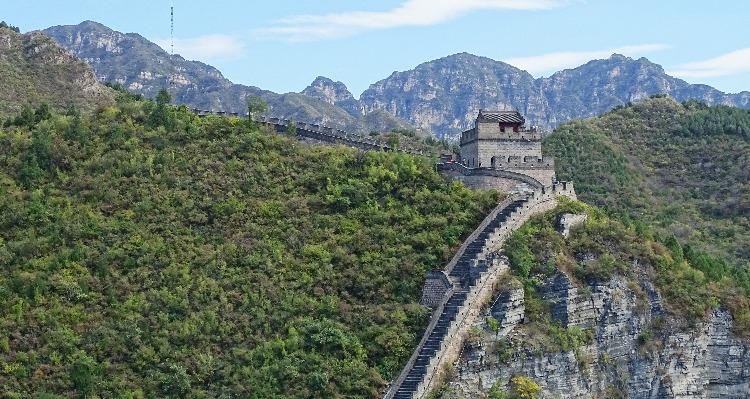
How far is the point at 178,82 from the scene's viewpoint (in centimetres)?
18438

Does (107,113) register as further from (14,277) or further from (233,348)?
(233,348)

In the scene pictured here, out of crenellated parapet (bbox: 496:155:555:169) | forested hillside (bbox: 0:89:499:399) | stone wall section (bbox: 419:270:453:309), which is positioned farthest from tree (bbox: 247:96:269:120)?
stone wall section (bbox: 419:270:453:309)

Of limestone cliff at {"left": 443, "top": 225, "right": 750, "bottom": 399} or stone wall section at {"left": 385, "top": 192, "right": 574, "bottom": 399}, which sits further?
limestone cliff at {"left": 443, "top": 225, "right": 750, "bottom": 399}

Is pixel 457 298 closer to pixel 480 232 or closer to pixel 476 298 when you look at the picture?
pixel 476 298

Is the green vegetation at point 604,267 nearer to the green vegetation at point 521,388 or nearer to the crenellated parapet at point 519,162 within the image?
the green vegetation at point 521,388

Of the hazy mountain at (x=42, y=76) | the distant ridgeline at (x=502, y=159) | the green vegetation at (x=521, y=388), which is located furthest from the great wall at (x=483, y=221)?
the hazy mountain at (x=42, y=76)

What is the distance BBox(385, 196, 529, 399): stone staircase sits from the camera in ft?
125

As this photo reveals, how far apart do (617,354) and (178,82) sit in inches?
5928

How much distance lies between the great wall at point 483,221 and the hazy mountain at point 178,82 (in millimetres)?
97350

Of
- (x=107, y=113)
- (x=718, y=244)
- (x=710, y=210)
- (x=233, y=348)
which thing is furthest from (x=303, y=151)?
(x=710, y=210)

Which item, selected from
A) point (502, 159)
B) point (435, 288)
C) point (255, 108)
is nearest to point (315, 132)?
point (255, 108)

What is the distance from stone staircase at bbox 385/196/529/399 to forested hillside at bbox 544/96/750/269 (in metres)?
32.4

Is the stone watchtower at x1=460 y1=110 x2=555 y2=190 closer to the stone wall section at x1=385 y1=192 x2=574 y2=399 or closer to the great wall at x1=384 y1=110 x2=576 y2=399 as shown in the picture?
the great wall at x1=384 y1=110 x2=576 y2=399

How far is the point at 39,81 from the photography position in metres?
82.4
